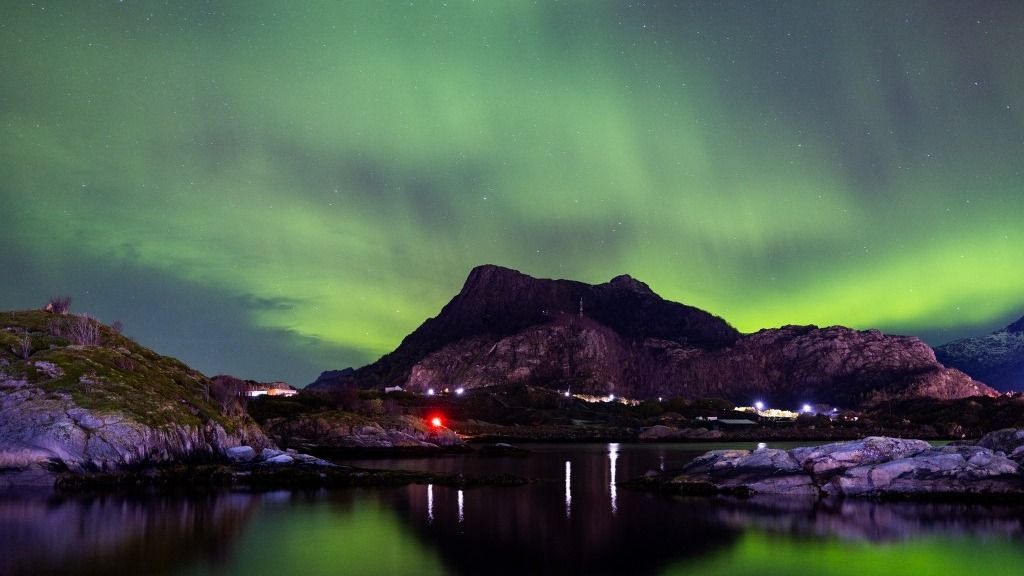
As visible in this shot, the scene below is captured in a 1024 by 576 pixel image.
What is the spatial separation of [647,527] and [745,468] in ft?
83.7

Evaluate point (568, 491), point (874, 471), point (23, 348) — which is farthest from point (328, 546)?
point (23, 348)

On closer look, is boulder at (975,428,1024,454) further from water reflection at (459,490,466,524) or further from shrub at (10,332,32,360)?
shrub at (10,332,32,360)

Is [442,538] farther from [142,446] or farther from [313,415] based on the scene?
[313,415]

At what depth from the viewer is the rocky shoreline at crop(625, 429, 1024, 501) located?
57.9m

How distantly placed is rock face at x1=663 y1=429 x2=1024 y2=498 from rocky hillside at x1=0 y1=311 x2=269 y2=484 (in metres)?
51.1

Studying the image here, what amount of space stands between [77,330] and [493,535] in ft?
228

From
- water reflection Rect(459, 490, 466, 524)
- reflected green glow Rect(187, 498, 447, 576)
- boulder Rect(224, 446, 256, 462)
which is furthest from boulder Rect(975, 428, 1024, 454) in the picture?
boulder Rect(224, 446, 256, 462)

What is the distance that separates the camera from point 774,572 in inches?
1267

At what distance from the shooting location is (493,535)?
40.1 m

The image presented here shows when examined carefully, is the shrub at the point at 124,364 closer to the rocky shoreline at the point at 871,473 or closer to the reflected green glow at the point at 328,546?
the reflected green glow at the point at 328,546

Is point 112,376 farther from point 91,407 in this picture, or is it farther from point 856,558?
point 856,558

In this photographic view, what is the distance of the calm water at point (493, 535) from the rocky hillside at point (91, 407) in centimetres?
1110

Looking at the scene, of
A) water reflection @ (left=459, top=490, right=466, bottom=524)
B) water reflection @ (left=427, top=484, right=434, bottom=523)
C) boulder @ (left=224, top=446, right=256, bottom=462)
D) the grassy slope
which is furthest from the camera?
boulder @ (left=224, top=446, right=256, bottom=462)

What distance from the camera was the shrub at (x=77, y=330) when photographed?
82312 millimetres
